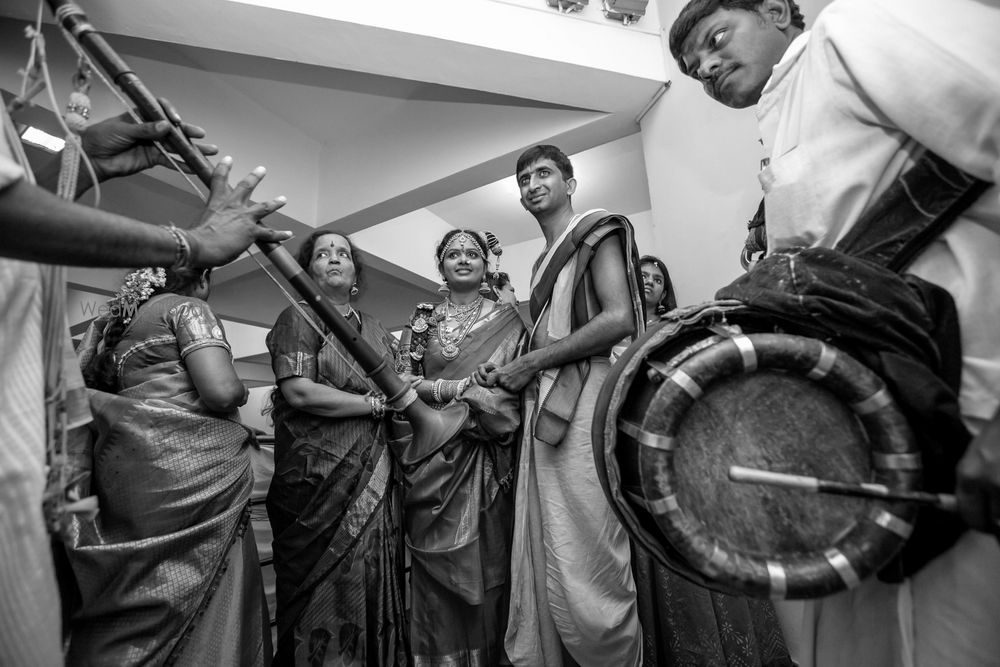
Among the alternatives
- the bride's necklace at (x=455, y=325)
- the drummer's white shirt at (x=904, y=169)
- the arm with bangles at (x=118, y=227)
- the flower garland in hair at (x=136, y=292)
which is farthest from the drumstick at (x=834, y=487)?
the flower garland in hair at (x=136, y=292)

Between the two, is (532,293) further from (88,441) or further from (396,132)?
(396,132)

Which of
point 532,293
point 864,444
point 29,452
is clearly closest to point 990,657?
point 864,444

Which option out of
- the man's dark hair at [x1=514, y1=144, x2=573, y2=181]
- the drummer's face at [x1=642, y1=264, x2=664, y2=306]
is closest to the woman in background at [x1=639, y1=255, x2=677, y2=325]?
the drummer's face at [x1=642, y1=264, x2=664, y2=306]

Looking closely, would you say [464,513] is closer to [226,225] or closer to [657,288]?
[226,225]

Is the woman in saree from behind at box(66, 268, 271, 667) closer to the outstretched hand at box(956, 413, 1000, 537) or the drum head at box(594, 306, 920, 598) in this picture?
the drum head at box(594, 306, 920, 598)

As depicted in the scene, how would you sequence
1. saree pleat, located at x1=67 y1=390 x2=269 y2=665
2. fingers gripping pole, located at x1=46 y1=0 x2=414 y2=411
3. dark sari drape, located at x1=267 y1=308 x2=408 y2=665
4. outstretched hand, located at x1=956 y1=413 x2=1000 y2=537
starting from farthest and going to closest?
dark sari drape, located at x1=267 y1=308 x2=408 y2=665 → saree pleat, located at x1=67 y1=390 x2=269 y2=665 → fingers gripping pole, located at x1=46 y1=0 x2=414 y2=411 → outstretched hand, located at x1=956 y1=413 x2=1000 y2=537

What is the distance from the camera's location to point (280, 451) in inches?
90.0

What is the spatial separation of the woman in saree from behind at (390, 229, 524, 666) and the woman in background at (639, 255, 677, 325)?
0.93 metres

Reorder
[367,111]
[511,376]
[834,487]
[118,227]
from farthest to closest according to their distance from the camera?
[367,111] → [511,376] → [118,227] → [834,487]

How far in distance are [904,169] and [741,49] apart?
26.0 inches

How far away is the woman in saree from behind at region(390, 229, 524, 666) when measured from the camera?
1.91 meters

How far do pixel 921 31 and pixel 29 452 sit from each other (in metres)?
1.62

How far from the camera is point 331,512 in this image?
84.0 inches

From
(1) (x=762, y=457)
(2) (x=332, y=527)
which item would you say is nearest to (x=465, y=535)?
(2) (x=332, y=527)
